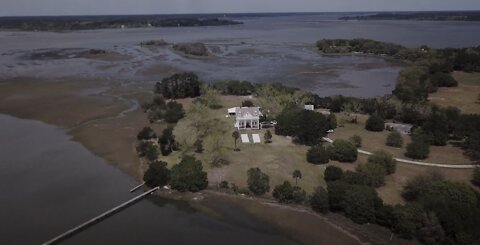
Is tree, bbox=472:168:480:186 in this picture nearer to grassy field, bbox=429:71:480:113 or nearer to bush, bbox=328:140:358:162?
bush, bbox=328:140:358:162

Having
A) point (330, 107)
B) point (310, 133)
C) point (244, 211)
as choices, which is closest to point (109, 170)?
point (244, 211)

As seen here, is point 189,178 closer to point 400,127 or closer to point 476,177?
point 476,177

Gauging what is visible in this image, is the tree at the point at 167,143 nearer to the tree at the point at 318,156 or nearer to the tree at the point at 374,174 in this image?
the tree at the point at 318,156

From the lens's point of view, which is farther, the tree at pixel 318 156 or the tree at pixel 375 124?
the tree at pixel 375 124

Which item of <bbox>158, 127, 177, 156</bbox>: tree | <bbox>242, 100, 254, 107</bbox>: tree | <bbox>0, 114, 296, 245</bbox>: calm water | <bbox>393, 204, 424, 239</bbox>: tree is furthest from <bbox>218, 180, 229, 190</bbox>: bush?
<bbox>242, 100, 254, 107</bbox>: tree

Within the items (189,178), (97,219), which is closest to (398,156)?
(189,178)

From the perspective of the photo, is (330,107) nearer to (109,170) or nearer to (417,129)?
(417,129)

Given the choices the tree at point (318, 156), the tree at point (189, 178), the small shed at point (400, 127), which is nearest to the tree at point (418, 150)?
the small shed at point (400, 127)
